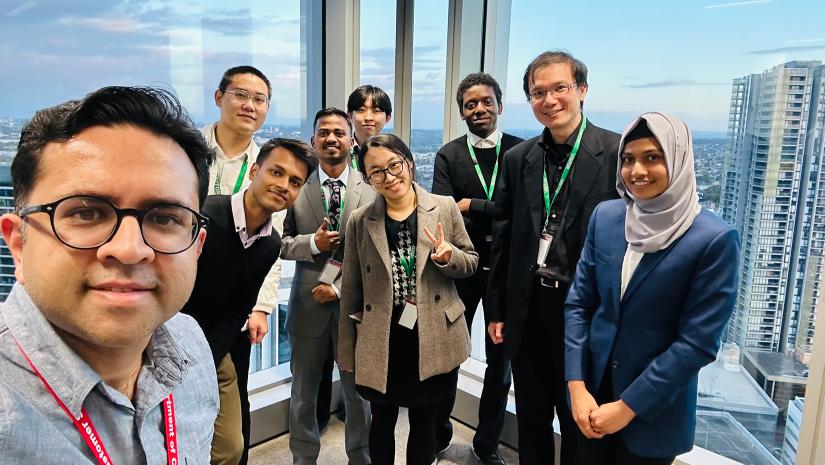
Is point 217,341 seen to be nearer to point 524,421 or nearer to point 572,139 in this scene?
point 524,421

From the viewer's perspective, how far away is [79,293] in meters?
0.67

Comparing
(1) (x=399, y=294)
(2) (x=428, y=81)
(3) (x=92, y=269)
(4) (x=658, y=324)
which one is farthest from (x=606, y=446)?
(2) (x=428, y=81)

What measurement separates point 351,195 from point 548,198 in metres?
0.89

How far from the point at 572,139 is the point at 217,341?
1.49 metres

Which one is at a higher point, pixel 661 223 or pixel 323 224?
pixel 661 223

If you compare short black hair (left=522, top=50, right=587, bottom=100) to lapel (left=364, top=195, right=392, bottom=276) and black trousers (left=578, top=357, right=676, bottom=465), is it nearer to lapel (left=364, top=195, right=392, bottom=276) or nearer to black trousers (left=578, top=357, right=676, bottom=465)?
lapel (left=364, top=195, right=392, bottom=276)

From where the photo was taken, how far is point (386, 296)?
1.98 metres

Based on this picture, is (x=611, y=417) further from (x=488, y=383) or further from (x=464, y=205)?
(x=464, y=205)

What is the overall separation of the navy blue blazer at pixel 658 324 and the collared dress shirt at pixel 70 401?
118 centimetres

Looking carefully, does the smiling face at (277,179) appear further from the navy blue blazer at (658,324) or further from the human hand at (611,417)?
the human hand at (611,417)

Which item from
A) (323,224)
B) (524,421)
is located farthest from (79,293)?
(524,421)

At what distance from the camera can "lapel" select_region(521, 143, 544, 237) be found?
1.95 m

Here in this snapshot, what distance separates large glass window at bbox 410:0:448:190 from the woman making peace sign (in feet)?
3.63

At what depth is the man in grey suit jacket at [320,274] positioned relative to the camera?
7.53ft
